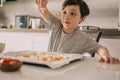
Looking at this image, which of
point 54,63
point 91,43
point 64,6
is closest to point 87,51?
point 91,43

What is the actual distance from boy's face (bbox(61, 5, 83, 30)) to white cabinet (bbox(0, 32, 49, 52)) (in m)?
1.19

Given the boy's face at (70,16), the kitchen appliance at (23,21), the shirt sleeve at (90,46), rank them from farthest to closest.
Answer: the kitchen appliance at (23,21)
the boy's face at (70,16)
the shirt sleeve at (90,46)

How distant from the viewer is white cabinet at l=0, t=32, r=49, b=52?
2.66m

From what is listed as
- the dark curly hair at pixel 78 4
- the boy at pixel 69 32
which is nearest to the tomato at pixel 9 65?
the boy at pixel 69 32

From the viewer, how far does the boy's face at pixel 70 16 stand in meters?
1.40

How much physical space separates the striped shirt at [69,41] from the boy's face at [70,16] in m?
0.07

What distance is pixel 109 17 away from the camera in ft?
8.78

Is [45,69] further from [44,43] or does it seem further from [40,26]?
[40,26]

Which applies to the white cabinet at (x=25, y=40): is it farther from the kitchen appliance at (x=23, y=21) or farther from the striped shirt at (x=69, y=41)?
the striped shirt at (x=69, y=41)

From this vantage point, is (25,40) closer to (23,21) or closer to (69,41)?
(23,21)

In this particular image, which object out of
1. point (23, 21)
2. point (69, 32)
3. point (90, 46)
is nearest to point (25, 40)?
point (23, 21)

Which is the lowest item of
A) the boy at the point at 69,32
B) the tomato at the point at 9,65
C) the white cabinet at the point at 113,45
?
the white cabinet at the point at 113,45

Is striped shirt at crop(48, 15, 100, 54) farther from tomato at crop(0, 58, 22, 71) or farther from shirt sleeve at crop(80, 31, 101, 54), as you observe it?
tomato at crop(0, 58, 22, 71)

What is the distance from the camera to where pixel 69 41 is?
1439mm
